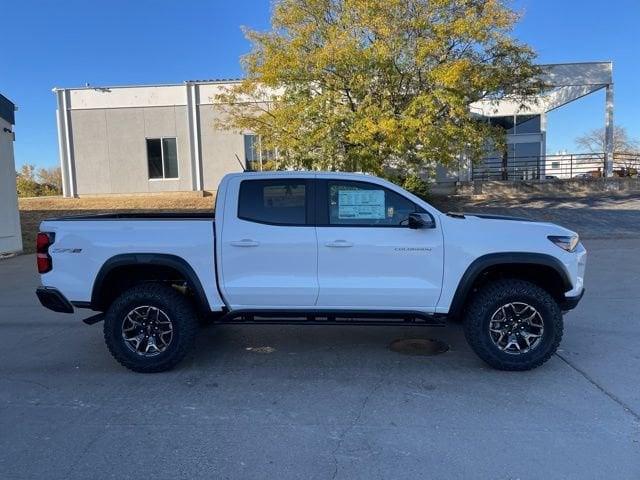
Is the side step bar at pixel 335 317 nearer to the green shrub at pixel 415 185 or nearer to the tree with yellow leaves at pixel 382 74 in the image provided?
the tree with yellow leaves at pixel 382 74

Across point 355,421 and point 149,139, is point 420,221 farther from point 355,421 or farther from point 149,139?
point 149,139

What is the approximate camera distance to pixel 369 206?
4.80m

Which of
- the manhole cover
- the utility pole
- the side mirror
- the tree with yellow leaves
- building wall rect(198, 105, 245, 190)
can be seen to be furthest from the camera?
building wall rect(198, 105, 245, 190)

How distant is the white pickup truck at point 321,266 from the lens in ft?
15.2

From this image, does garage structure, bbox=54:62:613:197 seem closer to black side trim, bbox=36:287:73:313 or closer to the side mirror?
black side trim, bbox=36:287:73:313

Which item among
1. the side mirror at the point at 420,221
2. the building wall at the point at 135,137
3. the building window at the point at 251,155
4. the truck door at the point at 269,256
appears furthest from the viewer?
the building wall at the point at 135,137

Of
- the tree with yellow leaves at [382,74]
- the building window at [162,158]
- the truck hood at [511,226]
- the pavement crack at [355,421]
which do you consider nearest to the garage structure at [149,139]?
the building window at [162,158]

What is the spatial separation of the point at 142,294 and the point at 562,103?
24960 millimetres

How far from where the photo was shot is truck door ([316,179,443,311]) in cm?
464

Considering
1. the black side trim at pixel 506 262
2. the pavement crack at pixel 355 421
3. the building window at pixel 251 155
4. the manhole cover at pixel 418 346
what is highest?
the building window at pixel 251 155

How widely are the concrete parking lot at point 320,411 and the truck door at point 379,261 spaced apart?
28.0 inches

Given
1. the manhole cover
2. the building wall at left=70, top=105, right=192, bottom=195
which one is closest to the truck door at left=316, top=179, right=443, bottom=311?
the manhole cover

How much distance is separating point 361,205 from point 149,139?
21.0 metres

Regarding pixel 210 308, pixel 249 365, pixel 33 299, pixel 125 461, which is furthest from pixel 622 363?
pixel 33 299
